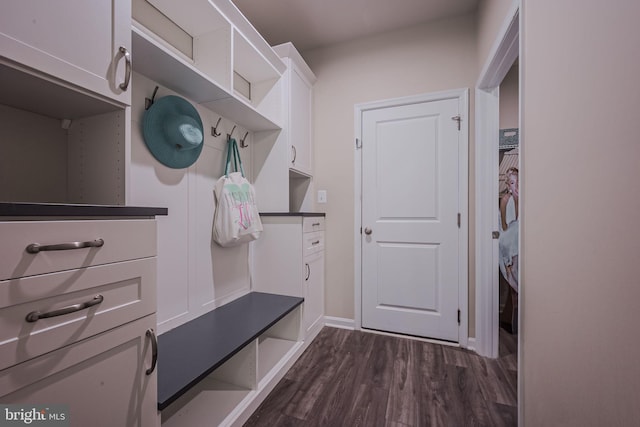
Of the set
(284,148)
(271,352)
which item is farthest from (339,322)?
(284,148)

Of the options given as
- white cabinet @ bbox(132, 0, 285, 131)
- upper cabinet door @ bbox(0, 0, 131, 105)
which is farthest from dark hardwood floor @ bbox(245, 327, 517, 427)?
white cabinet @ bbox(132, 0, 285, 131)

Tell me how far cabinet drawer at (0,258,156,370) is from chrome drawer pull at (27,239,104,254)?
0.06 m

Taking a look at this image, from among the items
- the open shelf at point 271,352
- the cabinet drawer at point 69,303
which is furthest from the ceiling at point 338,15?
the open shelf at point 271,352

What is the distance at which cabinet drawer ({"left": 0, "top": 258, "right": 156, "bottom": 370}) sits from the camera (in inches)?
21.6

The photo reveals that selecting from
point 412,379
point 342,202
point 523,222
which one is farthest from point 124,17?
point 412,379

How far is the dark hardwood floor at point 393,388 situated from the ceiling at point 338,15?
266 cm

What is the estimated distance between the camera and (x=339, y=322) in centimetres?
242

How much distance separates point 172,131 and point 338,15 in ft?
5.52

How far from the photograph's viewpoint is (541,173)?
1.01 m

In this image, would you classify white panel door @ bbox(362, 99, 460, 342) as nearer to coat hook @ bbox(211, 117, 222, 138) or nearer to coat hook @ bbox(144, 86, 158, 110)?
coat hook @ bbox(211, 117, 222, 138)

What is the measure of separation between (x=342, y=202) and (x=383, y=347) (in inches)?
49.7

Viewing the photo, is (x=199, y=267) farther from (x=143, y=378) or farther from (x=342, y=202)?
(x=342, y=202)

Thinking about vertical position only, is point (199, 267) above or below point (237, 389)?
above

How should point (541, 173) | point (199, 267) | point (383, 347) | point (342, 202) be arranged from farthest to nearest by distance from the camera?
1. point (342, 202)
2. point (383, 347)
3. point (199, 267)
4. point (541, 173)
